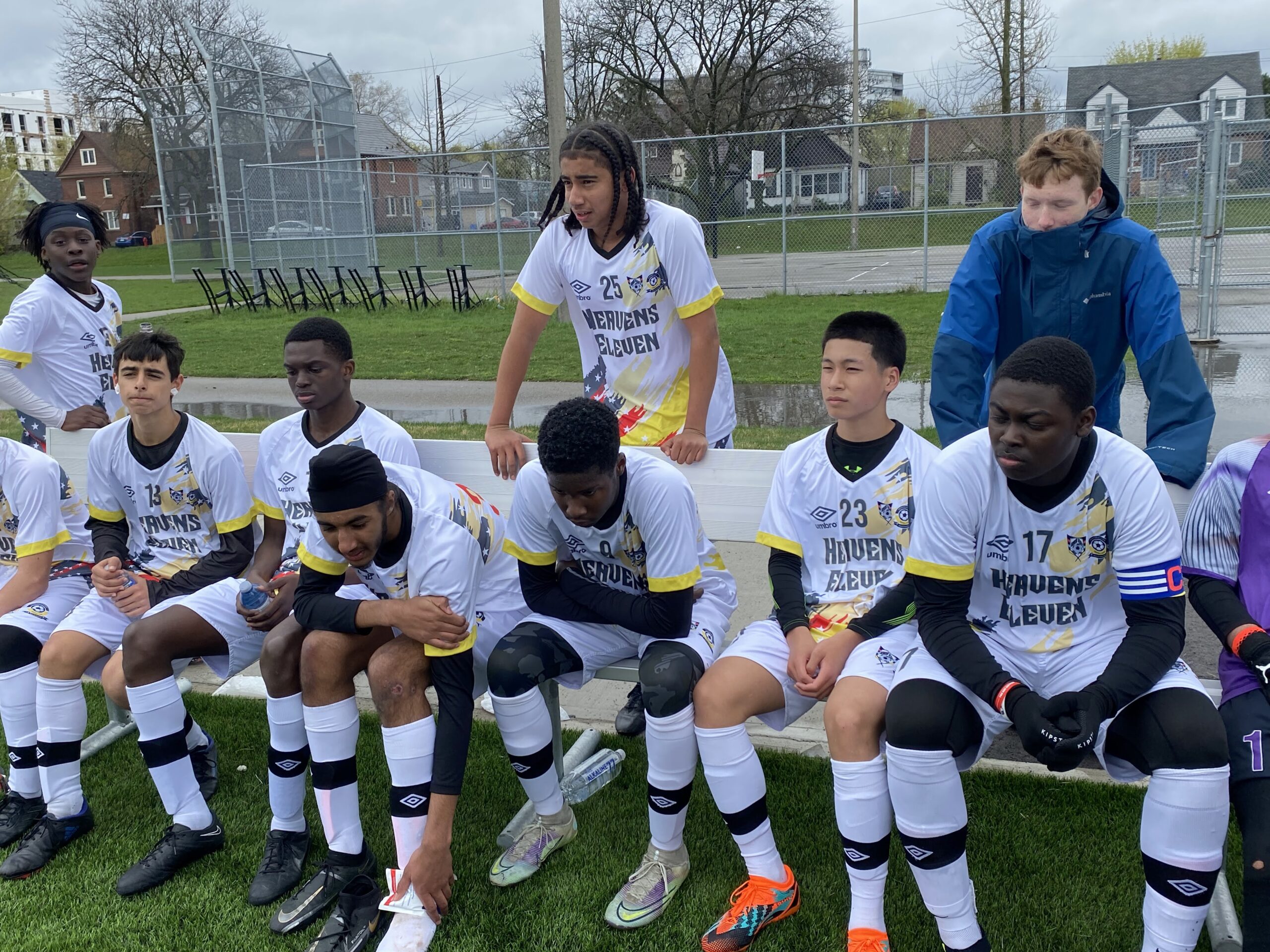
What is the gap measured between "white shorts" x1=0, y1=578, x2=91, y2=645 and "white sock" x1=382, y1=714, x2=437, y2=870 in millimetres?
1420

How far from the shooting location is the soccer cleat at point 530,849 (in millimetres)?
2908

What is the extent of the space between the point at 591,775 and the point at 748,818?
0.92 metres

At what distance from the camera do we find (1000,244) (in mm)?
3059

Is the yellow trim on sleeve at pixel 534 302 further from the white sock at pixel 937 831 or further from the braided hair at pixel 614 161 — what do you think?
the white sock at pixel 937 831

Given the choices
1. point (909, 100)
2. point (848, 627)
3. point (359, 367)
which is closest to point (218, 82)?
point (359, 367)

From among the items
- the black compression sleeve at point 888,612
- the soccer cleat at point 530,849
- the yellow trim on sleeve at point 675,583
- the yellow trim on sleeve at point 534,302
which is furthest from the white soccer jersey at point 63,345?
the black compression sleeve at point 888,612

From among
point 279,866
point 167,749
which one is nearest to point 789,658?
point 279,866

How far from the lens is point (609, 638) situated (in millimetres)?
3082

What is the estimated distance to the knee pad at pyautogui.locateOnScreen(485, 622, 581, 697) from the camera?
284 centimetres

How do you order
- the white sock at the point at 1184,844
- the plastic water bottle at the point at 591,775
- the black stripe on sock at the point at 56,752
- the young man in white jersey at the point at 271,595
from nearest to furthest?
1. the white sock at the point at 1184,844
2. the young man in white jersey at the point at 271,595
3. the black stripe on sock at the point at 56,752
4. the plastic water bottle at the point at 591,775

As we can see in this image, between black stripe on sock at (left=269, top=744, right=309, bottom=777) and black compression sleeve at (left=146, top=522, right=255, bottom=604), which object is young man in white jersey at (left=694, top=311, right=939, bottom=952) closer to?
black stripe on sock at (left=269, top=744, right=309, bottom=777)

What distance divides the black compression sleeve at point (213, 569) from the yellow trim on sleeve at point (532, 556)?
1109 millimetres

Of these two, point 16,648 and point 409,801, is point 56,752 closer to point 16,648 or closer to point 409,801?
point 16,648

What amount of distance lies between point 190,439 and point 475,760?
1.49m
